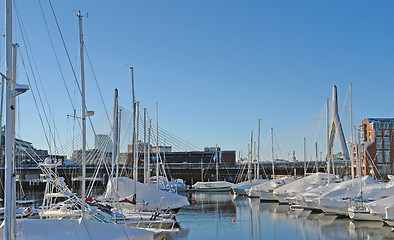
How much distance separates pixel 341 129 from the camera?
64312 mm

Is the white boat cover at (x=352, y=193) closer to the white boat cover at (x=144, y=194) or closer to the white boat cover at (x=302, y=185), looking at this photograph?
the white boat cover at (x=302, y=185)

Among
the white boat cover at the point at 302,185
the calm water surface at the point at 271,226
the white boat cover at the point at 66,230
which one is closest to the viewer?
the white boat cover at the point at 66,230

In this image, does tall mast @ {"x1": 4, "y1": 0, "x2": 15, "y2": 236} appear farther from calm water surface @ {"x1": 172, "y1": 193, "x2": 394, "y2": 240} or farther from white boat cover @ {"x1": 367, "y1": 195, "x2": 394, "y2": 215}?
white boat cover @ {"x1": 367, "y1": 195, "x2": 394, "y2": 215}

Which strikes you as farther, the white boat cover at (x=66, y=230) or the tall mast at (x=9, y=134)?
the white boat cover at (x=66, y=230)

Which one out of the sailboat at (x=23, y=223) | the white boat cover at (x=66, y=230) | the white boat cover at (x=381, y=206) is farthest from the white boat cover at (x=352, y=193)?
the white boat cover at (x=66, y=230)

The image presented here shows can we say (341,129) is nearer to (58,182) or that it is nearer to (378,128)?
(378,128)

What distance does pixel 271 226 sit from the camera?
3291cm

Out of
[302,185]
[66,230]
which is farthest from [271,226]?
[302,185]

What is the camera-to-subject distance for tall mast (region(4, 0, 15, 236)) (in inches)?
459

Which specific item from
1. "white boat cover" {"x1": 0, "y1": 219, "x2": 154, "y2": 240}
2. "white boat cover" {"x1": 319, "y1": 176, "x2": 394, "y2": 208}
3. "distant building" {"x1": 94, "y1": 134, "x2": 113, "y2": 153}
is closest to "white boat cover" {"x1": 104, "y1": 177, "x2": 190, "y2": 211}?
"distant building" {"x1": 94, "y1": 134, "x2": 113, "y2": 153}

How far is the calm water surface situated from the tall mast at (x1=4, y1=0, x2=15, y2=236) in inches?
643

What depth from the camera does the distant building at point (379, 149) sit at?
76500 mm

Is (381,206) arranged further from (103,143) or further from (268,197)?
(103,143)

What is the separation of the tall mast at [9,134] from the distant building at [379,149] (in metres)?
70.7
